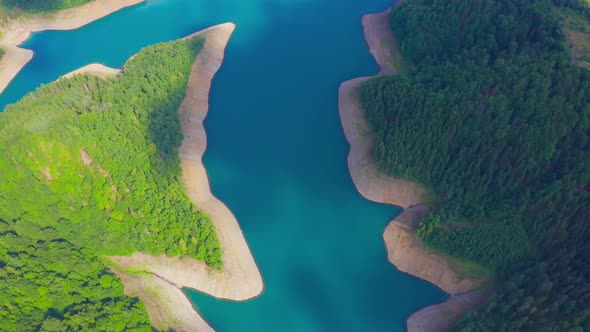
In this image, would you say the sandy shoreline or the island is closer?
the island

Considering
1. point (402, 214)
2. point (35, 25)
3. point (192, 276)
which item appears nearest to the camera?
point (192, 276)

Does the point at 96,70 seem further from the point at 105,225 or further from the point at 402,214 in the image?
the point at 402,214

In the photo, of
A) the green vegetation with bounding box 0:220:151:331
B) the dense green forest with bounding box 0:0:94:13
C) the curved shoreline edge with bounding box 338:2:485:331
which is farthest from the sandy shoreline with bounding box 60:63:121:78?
the curved shoreline edge with bounding box 338:2:485:331

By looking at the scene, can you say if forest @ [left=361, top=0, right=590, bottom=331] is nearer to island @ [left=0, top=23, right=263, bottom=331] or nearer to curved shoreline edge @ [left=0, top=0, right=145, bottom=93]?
island @ [left=0, top=23, right=263, bottom=331]

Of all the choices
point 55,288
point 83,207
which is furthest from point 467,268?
point 83,207

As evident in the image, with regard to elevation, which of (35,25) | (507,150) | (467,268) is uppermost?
(35,25)

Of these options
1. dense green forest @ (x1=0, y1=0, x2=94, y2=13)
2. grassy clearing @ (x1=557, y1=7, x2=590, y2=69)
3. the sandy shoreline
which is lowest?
grassy clearing @ (x1=557, y1=7, x2=590, y2=69)

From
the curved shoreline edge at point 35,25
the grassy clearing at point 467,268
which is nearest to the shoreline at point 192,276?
the grassy clearing at point 467,268
